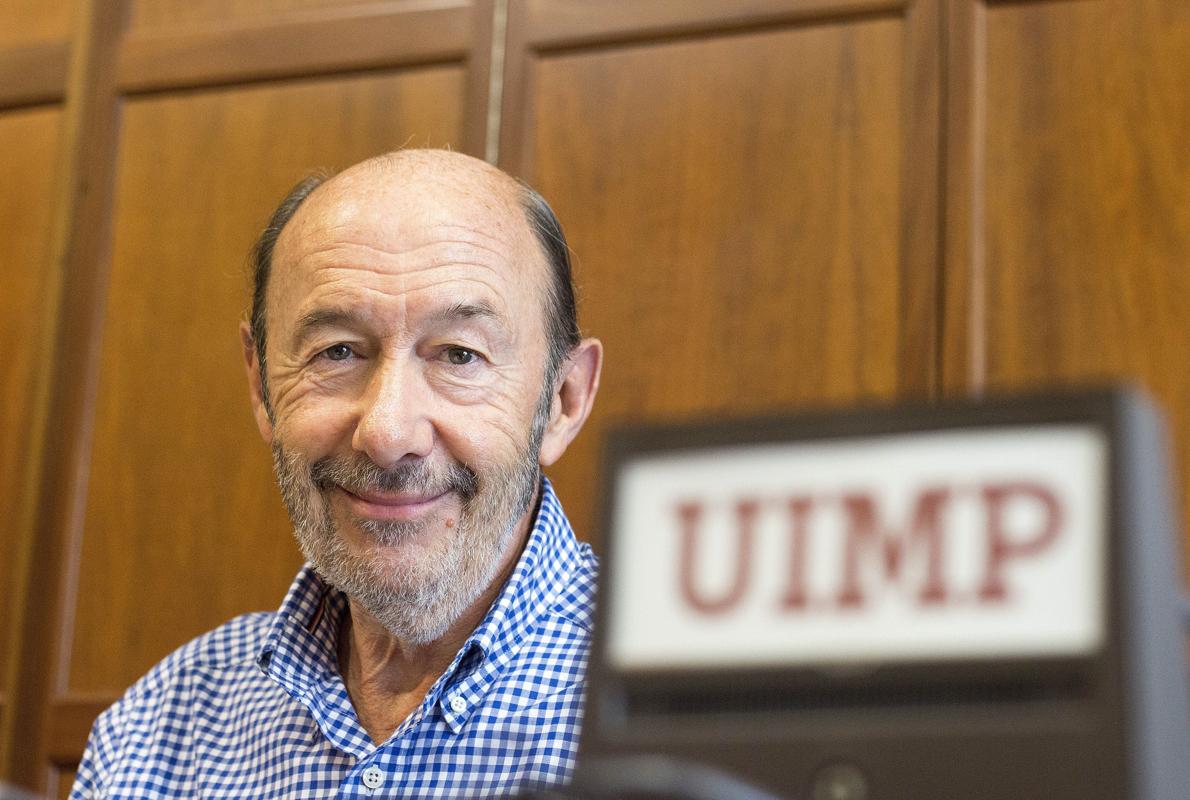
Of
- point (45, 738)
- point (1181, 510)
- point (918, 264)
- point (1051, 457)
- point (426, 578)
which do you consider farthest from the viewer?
point (45, 738)

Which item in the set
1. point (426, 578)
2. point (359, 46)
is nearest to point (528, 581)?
point (426, 578)

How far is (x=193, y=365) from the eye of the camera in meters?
2.23

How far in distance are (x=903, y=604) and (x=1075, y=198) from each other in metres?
1.43

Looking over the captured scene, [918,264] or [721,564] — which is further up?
[918,264]

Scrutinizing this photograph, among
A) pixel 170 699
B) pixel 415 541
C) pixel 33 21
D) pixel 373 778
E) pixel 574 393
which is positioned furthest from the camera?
pixel 33 21

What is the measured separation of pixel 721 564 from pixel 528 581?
3.03ft

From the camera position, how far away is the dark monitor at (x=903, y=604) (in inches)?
18.4

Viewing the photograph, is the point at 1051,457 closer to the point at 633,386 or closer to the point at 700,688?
the point at 700,688

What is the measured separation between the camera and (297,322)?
151 cm

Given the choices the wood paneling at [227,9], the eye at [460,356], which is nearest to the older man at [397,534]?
the eye at [460,356]

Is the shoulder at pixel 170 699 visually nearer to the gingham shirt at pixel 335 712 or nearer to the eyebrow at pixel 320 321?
the gingham shirt at pixel 335 712

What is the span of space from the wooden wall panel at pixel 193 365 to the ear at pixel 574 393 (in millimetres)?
636

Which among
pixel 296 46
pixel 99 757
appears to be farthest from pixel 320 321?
pixel 296 46

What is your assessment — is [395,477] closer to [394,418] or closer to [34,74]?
[394,418]
